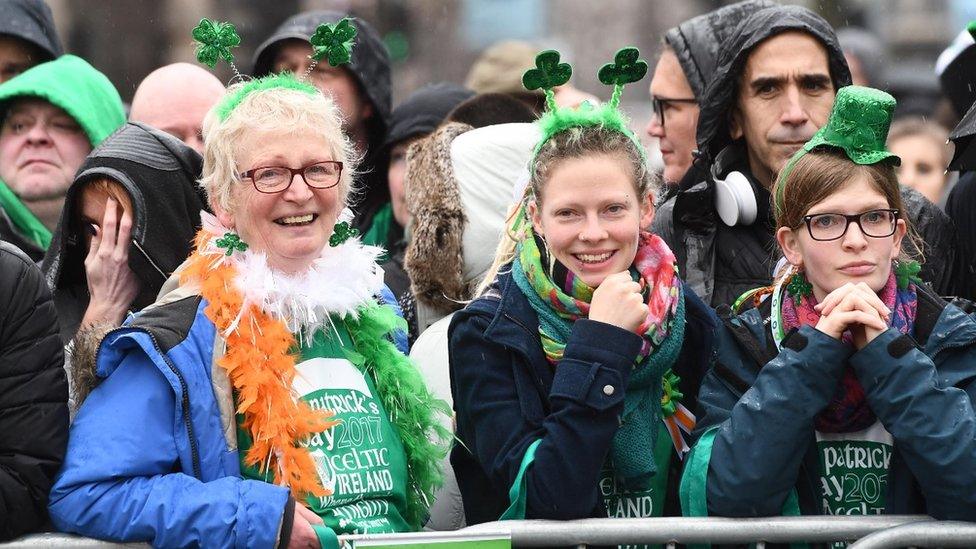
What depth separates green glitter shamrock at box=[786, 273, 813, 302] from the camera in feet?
13.6

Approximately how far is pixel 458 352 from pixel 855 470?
108 cm

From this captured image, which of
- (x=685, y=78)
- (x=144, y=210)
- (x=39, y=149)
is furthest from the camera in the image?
(x=685, y=78)

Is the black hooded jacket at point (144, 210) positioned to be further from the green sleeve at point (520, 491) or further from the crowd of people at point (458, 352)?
the green sleeve at point (520, 491)

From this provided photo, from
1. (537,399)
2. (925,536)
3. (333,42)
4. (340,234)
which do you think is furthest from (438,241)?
(925,536)

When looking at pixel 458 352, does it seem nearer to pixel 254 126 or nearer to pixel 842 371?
pixel 254 126

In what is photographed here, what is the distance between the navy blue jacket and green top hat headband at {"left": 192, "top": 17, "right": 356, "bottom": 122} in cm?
80

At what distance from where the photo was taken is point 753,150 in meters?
5.23

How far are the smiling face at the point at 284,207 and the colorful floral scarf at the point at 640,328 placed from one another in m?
0.56

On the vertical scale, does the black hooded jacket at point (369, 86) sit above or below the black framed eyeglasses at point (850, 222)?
above

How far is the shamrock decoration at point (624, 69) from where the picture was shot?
4.29 metres

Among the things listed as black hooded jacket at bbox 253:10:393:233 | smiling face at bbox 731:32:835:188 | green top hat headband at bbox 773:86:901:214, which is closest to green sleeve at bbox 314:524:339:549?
green top hat headband at bbox 773:86:901:214

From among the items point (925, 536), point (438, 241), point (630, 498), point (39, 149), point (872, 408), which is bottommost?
point (925, 536)

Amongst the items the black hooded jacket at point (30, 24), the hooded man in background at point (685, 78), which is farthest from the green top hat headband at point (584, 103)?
the black hooded jacket at point (30, 24)

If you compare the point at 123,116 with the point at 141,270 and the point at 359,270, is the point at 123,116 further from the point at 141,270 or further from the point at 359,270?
the point at 359,270
